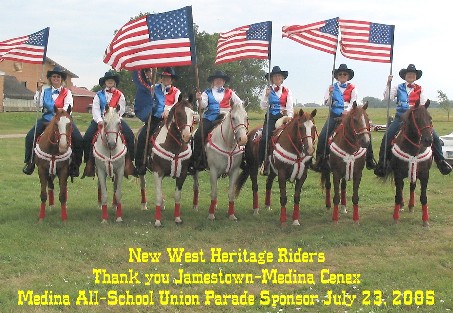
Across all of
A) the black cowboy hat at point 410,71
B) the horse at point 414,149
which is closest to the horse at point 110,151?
the horse at point 414,149

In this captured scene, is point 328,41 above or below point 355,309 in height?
above

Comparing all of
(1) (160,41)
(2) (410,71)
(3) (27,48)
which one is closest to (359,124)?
(2) (410,71)

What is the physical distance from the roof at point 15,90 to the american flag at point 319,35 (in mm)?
57433

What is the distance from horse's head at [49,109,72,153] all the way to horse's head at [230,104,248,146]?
9.81 feet

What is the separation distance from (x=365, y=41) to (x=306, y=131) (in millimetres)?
2897

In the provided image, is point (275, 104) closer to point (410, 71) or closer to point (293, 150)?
point (293, 150)

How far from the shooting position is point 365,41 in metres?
11.0

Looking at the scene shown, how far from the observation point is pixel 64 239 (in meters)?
9.08

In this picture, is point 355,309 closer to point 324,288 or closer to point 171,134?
point 324,288

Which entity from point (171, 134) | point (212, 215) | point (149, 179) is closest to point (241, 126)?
point (171, 134)

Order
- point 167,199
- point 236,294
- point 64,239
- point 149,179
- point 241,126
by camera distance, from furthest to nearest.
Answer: point 149,179, point 167,199, point 241,126, point 64,239, point 236,294

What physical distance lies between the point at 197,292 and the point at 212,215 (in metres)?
4.03

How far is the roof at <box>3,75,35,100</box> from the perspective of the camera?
62.5m

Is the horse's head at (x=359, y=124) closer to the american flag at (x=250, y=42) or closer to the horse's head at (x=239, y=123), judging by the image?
the horse's head at (x=239, y=123)
